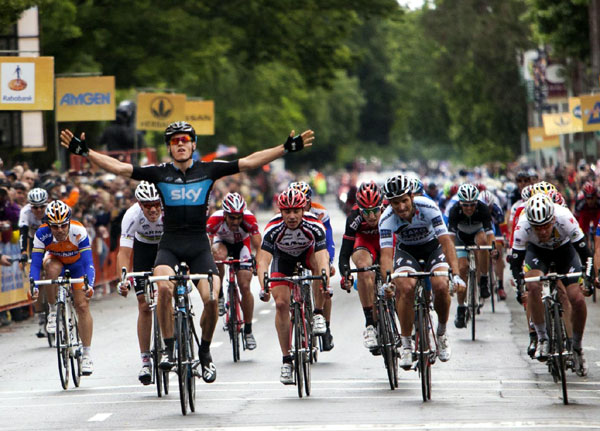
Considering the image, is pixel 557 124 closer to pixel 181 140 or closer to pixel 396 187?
pixel 396 187

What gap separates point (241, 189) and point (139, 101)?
55.2 feet

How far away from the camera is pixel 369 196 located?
1423 cm

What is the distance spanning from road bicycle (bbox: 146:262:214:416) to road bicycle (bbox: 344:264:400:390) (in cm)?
200

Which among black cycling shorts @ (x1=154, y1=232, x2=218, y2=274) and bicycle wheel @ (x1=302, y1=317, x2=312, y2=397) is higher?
black cycling shorts @ (x1=154, y1=232, x2=218, y2=274)

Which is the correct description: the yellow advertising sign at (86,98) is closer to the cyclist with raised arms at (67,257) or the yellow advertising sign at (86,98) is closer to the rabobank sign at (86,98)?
the rabobank sign at (86,98)

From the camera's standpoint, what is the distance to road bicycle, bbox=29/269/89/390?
1334 cm

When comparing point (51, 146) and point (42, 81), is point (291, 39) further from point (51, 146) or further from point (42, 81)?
point (42, 81)

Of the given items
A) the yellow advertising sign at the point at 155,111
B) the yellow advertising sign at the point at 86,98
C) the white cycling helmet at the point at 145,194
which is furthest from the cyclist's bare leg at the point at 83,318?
the yellow advertising sign at the point at 155,111

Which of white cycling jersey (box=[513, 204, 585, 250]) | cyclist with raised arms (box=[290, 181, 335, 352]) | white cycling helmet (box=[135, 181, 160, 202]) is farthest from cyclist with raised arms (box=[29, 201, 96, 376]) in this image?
white cycling jersey (box=[513, 204, 585, 250])

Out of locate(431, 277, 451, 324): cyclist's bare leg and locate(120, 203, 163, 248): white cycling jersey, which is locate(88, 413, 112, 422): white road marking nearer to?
locate(120, 203, 163, 248): white cycling jersey

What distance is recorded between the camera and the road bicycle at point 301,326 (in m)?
12.1

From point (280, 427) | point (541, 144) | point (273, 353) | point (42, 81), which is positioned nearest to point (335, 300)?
point (42, 81)

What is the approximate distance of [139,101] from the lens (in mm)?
35562

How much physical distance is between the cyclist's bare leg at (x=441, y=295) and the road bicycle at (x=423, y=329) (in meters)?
0.08
